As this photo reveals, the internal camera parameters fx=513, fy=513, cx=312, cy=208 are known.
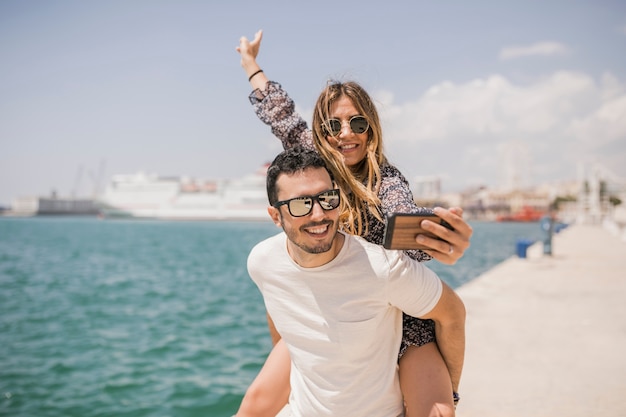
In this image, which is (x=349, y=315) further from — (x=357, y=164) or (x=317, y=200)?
(x=357, y=164)

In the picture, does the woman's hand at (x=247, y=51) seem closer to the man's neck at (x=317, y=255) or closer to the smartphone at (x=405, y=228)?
the man's neck at (x=317, y=255)

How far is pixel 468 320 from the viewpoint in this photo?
5281 mm

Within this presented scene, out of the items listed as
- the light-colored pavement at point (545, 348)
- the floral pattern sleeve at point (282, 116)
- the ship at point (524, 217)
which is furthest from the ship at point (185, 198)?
the floral pattern sleeve at point (282, 116)

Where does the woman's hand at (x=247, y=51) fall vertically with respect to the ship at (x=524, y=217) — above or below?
above

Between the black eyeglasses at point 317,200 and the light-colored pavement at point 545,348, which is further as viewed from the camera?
the light-colored pavement at point 545,348

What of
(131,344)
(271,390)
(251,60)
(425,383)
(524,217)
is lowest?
(524,217)

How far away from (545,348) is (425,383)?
315 centimetres

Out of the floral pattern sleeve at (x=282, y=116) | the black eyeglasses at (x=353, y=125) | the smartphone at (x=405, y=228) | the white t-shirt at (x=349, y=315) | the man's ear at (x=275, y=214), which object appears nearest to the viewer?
the smartphone at (x=405, y=228)

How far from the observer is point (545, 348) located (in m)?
4.28

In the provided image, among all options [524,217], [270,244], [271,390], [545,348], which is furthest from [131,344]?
[524,217]

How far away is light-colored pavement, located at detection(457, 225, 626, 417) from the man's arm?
4.54 feet

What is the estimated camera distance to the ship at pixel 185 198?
74.4 metres

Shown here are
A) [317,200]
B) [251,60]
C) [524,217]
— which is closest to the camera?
[317,200]

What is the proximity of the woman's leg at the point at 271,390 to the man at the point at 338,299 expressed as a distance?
26 cm
